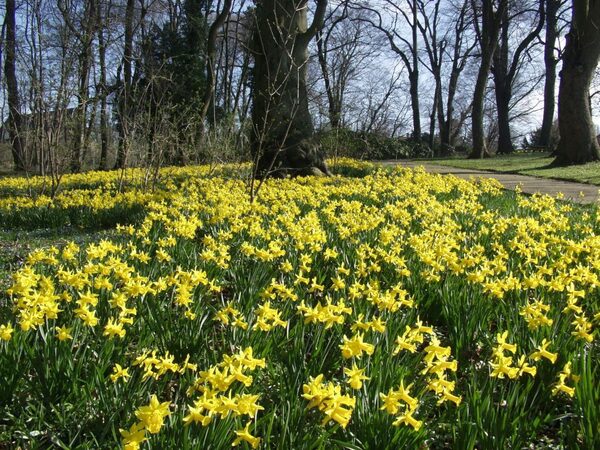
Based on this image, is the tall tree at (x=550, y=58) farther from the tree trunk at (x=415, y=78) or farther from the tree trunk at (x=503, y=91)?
the tree trunk at (x=415, y=78)

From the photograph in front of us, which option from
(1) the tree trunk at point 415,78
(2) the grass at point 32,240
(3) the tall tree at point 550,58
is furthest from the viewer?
(1) the tree trunk at point 415,78

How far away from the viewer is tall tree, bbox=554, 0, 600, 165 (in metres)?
13.1

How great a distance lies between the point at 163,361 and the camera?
150cm

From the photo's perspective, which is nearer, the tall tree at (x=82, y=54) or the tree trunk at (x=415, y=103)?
the tall tree at (x=82, y=54)

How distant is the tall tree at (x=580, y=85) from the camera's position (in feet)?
42.9

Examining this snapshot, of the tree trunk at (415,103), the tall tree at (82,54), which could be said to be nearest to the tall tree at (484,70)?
the tree trunk at (415,103)

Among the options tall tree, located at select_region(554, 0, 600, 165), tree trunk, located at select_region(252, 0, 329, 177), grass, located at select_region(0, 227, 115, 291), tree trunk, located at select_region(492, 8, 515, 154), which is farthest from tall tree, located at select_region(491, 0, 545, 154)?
grass, located at select_region(0, 227, 115, 291)

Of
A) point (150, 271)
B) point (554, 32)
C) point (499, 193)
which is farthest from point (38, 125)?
point (554, 32)

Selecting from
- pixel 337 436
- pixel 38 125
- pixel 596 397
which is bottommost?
pixel 337 436

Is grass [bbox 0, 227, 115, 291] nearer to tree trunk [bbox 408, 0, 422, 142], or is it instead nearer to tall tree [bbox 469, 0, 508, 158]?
tall tree [bbox 469, 0, 508, 158]

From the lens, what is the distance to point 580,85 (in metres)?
13.1

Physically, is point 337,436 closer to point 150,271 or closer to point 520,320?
point 520,320

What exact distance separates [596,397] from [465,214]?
361cm

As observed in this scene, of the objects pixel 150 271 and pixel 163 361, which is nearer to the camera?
pixel 163 361
